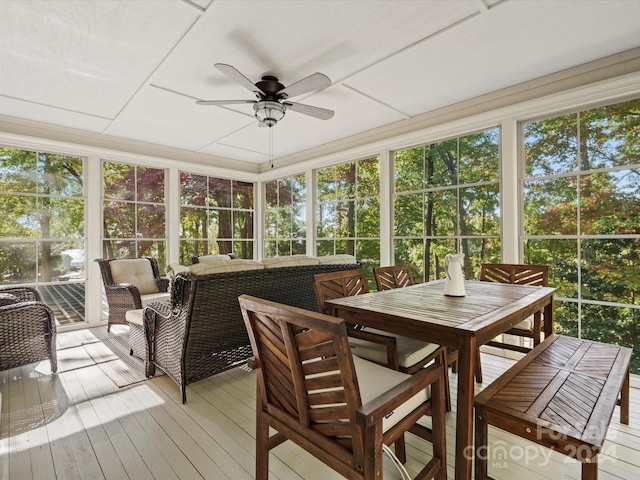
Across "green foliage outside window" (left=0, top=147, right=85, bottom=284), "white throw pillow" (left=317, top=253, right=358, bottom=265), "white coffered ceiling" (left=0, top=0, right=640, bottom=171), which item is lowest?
"white throw pillow" (left=317, top=253, right=358, bottom=265)

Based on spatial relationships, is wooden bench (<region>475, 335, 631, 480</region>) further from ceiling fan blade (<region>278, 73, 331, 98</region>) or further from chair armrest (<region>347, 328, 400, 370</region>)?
ceiling fan blade (<region>278, 73, 331, 98</region>)

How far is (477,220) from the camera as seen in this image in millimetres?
3436

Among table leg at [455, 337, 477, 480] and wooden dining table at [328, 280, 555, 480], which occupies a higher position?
wooden dining table at [328, 280, 555, 480]

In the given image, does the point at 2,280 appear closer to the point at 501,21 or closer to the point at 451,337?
the point at 451,337

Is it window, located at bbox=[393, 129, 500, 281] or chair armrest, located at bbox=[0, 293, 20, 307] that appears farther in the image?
window, located at bbox=[393, 129, 500, 281]

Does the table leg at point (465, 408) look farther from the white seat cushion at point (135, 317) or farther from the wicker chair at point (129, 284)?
the wicker chair at point (129, 284)

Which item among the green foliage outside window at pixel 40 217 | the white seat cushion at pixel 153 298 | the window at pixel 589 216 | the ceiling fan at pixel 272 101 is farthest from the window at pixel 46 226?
the window at pixel 589 216

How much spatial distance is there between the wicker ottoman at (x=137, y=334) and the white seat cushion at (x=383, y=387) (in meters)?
2.13

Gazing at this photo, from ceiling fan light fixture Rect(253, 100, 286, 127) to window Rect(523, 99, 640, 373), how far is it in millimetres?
2477

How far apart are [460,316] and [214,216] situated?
16.6ft

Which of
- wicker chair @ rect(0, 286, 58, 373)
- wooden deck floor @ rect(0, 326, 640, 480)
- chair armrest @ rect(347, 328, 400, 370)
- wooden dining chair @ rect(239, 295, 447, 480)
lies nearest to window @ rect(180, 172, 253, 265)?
wicker chair @ rect(0, 286, 58, 373)

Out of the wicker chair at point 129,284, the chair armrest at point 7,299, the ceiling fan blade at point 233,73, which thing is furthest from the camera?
the wicker chair at point 129,284

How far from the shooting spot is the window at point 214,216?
17.6 feet

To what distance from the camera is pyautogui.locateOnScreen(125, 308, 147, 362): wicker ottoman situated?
279cm
